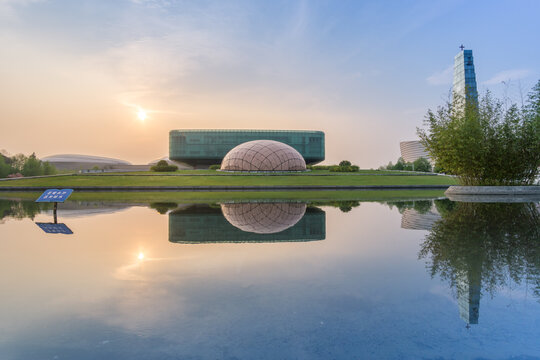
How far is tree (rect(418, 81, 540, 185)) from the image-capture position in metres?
22.3

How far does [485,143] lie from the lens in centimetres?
2244

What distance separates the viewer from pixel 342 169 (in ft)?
174

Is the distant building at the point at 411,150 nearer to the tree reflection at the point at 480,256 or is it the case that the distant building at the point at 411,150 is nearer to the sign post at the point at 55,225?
the tree reflection at the point at 480,256

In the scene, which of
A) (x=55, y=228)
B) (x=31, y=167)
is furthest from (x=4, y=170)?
(x=55, y=228)

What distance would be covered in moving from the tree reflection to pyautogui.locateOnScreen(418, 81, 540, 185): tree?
1337cm

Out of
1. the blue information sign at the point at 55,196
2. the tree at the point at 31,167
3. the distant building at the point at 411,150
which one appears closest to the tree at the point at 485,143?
the blue information sign at the point at 55,196

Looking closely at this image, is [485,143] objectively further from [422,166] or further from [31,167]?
[31,167]

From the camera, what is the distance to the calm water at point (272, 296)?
3.09 metres

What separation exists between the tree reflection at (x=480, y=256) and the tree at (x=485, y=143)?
1337 cm

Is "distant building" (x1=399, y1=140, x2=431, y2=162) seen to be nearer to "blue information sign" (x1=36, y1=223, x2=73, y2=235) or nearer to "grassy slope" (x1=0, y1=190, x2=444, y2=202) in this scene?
"grassy slope" (x1=0, y1=190, x2=444, y2=202)

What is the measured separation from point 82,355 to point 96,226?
8.33 m

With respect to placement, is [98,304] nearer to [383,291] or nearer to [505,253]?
[383,291]

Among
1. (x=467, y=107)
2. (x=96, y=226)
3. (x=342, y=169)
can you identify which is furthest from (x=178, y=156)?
(x=96, y=226)

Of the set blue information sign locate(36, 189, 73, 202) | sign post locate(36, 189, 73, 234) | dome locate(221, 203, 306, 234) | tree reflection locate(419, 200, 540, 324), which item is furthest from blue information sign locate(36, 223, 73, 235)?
tree reflection locate(419, 200, 540, 324)
